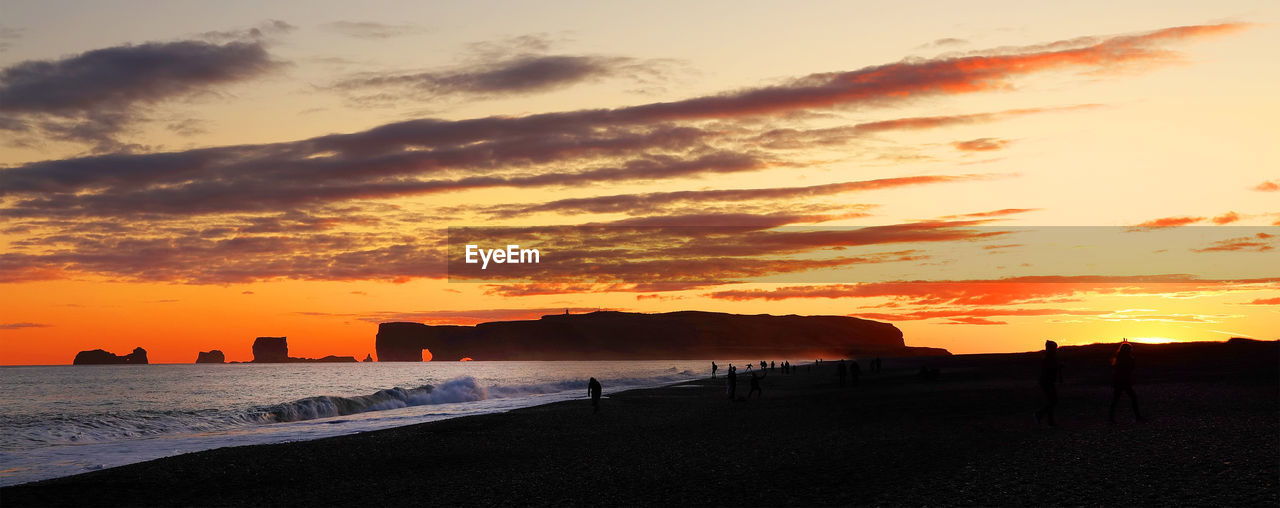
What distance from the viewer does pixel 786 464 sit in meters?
18.3

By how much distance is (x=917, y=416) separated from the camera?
28375 millimetres

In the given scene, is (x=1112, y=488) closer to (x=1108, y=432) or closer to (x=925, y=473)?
(x=925, y=473)

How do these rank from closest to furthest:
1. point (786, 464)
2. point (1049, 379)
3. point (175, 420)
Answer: point (786, 464) < point (1049, 379) < point (175, 420)

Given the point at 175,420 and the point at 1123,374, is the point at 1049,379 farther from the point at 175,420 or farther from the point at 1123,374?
the point at 175,420

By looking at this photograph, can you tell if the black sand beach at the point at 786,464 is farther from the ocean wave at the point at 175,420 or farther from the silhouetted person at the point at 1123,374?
the ocean wave at the point at 175,420

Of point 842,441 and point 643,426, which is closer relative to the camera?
point 842,441

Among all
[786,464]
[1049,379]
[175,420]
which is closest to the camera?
[786,464]

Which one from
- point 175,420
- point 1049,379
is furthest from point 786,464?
point 175,420

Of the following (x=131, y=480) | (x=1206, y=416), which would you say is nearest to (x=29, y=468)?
(x=131, y=480)

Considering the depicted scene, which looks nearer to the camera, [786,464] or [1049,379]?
[786,464]

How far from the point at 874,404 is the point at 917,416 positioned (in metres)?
8.23

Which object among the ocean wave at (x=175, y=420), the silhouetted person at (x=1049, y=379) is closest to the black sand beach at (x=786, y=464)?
the silhouetted person at (x=1049, y=379)

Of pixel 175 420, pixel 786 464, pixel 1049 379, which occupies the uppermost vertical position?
pixel 1049 379

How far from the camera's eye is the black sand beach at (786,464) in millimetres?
14078
